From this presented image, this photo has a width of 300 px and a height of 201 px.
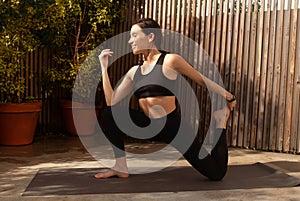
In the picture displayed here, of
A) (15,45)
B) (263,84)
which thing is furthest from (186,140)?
(15,45)

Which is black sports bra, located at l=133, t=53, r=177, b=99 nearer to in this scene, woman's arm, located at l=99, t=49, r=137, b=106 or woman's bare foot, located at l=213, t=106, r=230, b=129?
woman's arm, located at l=99, t=49, r=137, b=106

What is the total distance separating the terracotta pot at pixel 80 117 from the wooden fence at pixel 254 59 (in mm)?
1506

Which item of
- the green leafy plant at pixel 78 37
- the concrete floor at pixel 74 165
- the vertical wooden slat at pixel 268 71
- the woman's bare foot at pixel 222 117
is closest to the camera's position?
the concrete floor at pixel 74 165

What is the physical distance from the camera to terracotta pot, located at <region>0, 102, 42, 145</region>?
4.63 metres

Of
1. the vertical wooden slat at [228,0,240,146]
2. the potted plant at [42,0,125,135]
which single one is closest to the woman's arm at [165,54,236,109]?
the vertical wooden slat at [228,0,240,146]

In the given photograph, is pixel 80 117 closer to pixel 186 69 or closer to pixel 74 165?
pixel 74 165

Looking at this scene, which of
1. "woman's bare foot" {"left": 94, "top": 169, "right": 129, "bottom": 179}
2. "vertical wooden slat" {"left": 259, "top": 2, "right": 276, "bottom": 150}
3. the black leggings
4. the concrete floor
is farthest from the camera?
"vertical wooden slat" {"left": 259, "top": 2, "right": 276, "bottom": 150}

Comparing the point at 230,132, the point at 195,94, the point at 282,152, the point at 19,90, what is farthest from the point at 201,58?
the point at 19,90

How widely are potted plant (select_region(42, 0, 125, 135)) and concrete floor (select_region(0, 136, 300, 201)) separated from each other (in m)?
0.43

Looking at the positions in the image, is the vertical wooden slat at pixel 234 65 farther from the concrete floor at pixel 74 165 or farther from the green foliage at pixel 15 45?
the green foliage at pixel 15 45

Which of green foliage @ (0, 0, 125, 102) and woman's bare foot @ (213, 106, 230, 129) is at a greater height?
green foliage @ (0, 0, 125, 102)

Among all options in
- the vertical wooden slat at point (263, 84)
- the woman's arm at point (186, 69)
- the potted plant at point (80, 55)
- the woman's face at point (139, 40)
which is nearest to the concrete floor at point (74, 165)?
the vertical wooden slat at point (263, 84)

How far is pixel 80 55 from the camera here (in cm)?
539

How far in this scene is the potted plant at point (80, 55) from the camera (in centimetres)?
530
